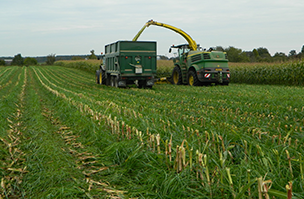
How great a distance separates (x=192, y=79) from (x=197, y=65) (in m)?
1.09

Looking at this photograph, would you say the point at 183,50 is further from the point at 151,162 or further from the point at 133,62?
the point at 151,162

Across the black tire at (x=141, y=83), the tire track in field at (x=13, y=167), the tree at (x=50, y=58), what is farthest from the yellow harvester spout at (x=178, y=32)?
the tree at (x=50, y=58)

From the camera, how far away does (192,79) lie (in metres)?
16.8

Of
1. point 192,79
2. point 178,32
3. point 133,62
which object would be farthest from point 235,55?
point 133,62

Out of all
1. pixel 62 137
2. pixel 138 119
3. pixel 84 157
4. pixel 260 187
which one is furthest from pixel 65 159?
pixel 260 187

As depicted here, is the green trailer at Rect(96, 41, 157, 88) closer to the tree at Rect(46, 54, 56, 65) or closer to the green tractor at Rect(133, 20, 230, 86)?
the green tractor at Rect(133, 20, 230, 86)

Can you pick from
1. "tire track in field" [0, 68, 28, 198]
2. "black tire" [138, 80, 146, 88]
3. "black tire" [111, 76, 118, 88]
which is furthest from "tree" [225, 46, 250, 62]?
"tire track in field" [0, 68, 28, 198]

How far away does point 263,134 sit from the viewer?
3.94m

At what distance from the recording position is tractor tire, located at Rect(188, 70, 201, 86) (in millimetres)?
16016

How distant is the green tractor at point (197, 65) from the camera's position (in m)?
15.6

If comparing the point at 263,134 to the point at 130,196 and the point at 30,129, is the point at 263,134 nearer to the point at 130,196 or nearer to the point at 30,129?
the point at 130,196

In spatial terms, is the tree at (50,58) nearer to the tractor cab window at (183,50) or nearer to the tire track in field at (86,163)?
the tractor cab window at (183,50)

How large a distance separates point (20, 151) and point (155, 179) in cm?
237

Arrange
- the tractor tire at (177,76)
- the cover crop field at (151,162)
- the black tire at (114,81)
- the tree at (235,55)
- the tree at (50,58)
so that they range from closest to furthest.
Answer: the cover crop field at (151,162) < the black tire at (114,81) < the tractor tire at (177,76) < the tree at (235,55) < the tree at (50,58)
